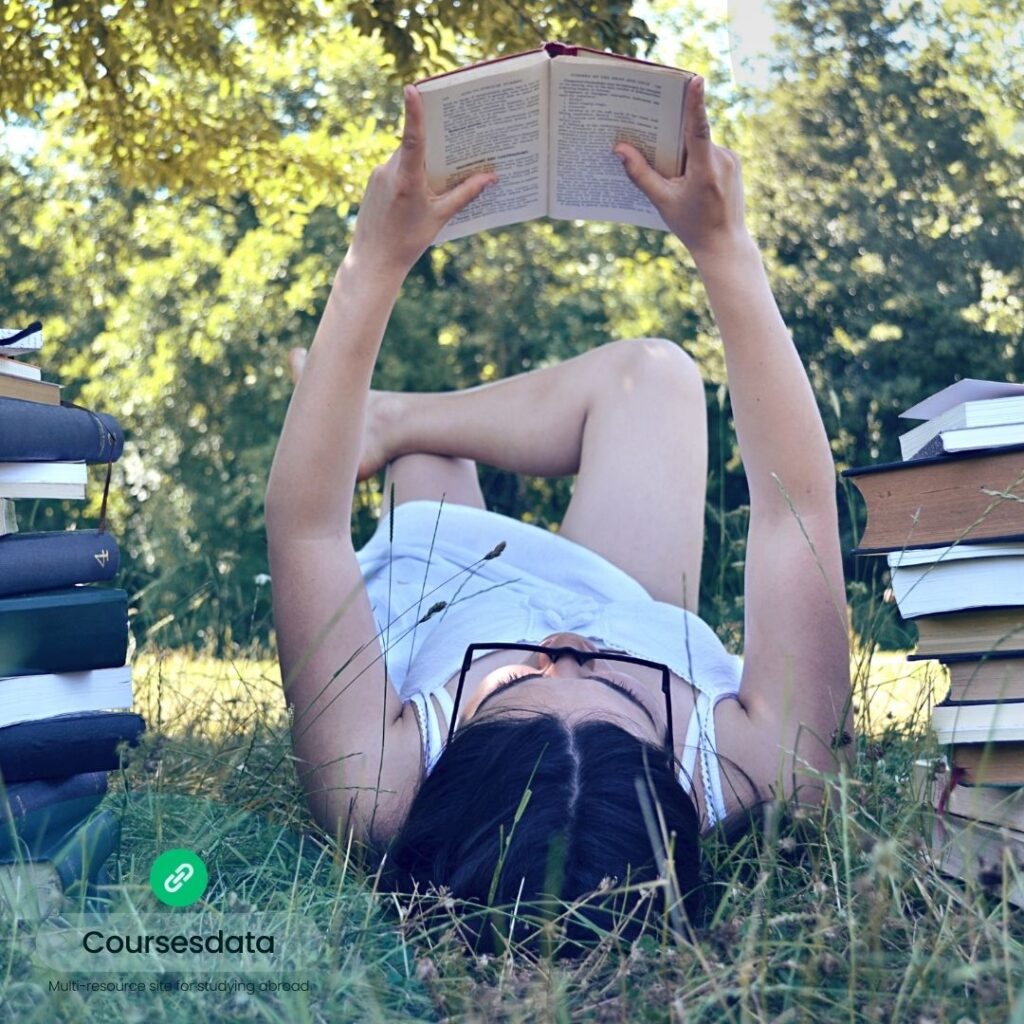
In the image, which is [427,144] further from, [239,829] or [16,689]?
[239,829]

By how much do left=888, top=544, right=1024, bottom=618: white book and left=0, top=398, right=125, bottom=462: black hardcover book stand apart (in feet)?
3.92

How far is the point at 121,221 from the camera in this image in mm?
11445

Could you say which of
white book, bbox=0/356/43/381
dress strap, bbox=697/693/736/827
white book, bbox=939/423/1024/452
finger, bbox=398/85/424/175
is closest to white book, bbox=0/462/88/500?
white book, bbox=0/356/43/381

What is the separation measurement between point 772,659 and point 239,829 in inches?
34.9

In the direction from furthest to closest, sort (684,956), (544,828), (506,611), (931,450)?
1. (506,611)
2. (931,450)
3. (544,828)
4. (684,956)

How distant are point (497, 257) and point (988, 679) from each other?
7.41 meters

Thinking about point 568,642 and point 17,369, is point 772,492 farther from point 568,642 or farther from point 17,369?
point 17,369

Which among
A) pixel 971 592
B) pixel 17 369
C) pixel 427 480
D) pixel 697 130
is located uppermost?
pixel 697 130

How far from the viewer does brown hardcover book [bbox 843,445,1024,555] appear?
1632mm

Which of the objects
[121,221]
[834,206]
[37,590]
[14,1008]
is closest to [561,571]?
[37,590]

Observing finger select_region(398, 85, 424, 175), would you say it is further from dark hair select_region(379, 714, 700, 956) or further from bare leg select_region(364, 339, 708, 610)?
bare leg select_region(364, 339, 708, 610)

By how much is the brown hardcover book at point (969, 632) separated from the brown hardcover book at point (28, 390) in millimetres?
1267

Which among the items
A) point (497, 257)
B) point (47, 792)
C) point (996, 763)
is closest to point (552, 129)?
point (996, 763)

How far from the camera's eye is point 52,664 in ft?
5.64
